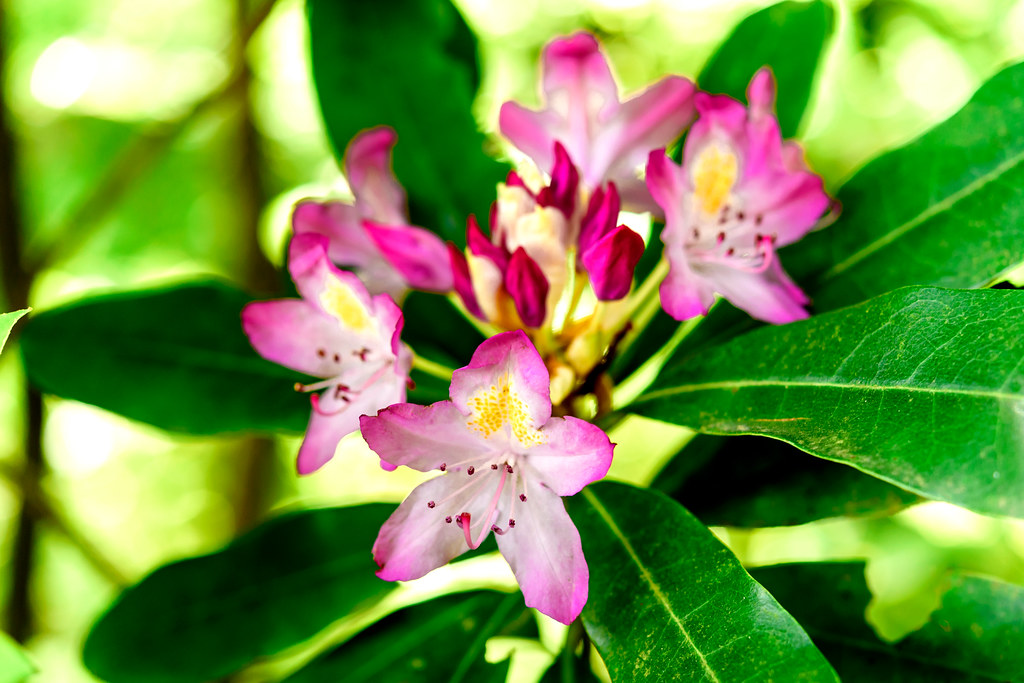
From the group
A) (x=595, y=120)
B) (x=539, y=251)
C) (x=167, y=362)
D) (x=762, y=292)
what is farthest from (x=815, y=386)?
(x=167, y=362)

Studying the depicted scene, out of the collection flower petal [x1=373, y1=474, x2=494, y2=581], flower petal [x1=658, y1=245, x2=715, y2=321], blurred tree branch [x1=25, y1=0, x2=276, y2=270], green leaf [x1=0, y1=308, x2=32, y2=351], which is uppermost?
blurred tree branch [x1=25, y1=0, x2=276, y2=270]

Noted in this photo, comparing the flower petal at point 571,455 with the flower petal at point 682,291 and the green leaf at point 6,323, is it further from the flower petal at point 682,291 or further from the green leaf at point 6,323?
the green leaf at point 6,323

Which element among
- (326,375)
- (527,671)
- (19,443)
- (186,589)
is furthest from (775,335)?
(19,443)

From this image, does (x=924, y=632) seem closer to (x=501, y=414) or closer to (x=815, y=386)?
(x=815, y=386)

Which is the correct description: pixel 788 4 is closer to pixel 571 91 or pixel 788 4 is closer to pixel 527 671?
pixel 571 91

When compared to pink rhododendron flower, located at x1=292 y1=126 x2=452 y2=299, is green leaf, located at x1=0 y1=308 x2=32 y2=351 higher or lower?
higher

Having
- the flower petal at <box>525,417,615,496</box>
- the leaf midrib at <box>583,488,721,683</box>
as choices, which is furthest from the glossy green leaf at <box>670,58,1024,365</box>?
the flower petal at <box>525,417,615,496</box>

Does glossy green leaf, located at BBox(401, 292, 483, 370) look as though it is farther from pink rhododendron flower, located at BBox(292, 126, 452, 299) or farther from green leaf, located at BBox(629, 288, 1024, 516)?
green leaf, located at BBox(629, 288, 1024, 516)
